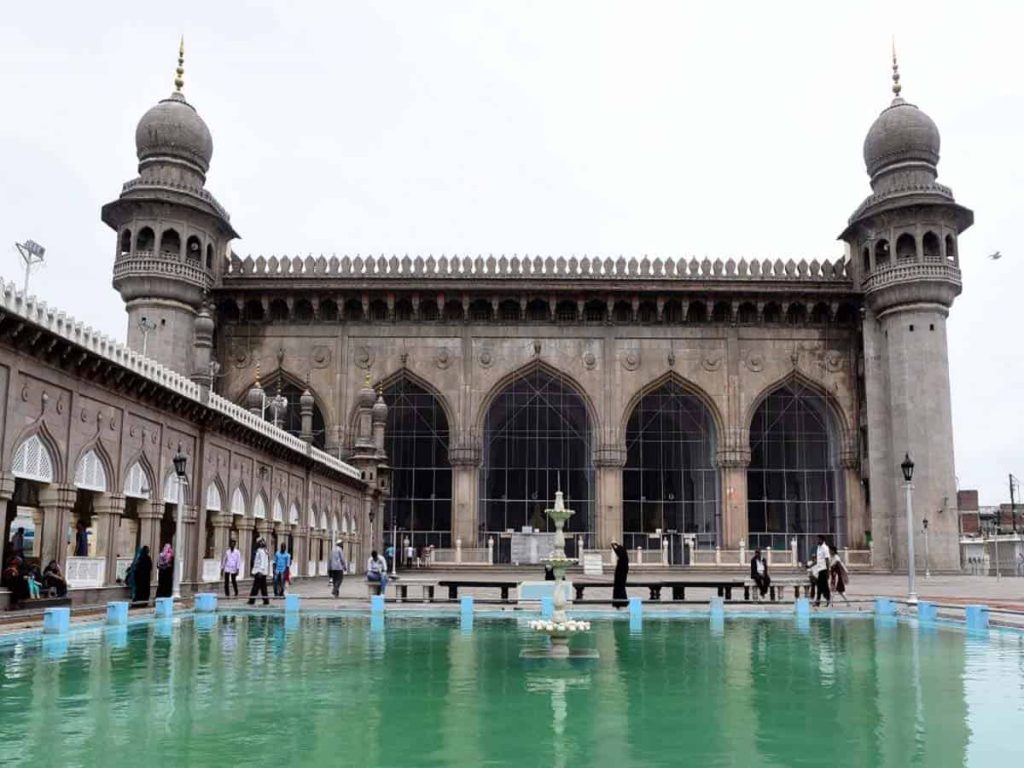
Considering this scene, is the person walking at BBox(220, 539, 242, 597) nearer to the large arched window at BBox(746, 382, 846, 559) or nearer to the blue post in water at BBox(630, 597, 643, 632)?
the blue post in water at BBox(630, 597, 643, 632)

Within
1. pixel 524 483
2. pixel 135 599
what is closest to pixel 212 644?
pixel 135 599

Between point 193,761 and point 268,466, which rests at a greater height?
point 268,466

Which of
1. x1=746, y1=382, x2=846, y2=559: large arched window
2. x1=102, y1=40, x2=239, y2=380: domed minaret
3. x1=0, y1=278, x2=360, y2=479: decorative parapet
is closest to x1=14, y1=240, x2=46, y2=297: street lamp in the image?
x1=0, y1=278, x2=360, y2=479: decorative parapet

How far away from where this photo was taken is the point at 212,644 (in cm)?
1016

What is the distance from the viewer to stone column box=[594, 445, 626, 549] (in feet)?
98.6

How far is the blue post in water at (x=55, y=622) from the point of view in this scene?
409 inches

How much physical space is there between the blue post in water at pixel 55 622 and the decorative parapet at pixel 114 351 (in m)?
3.58

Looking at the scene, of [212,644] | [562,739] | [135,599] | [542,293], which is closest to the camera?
[562,739]

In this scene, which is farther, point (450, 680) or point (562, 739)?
point (450, 680)

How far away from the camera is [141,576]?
1443 cm

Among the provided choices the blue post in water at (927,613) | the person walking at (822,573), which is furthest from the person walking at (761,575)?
the blue post in water at (927,613)

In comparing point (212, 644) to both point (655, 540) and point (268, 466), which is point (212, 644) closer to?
point (268, 466)

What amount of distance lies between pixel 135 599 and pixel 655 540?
22245 mm

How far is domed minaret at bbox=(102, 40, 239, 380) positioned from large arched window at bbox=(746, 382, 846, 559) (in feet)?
59.5
